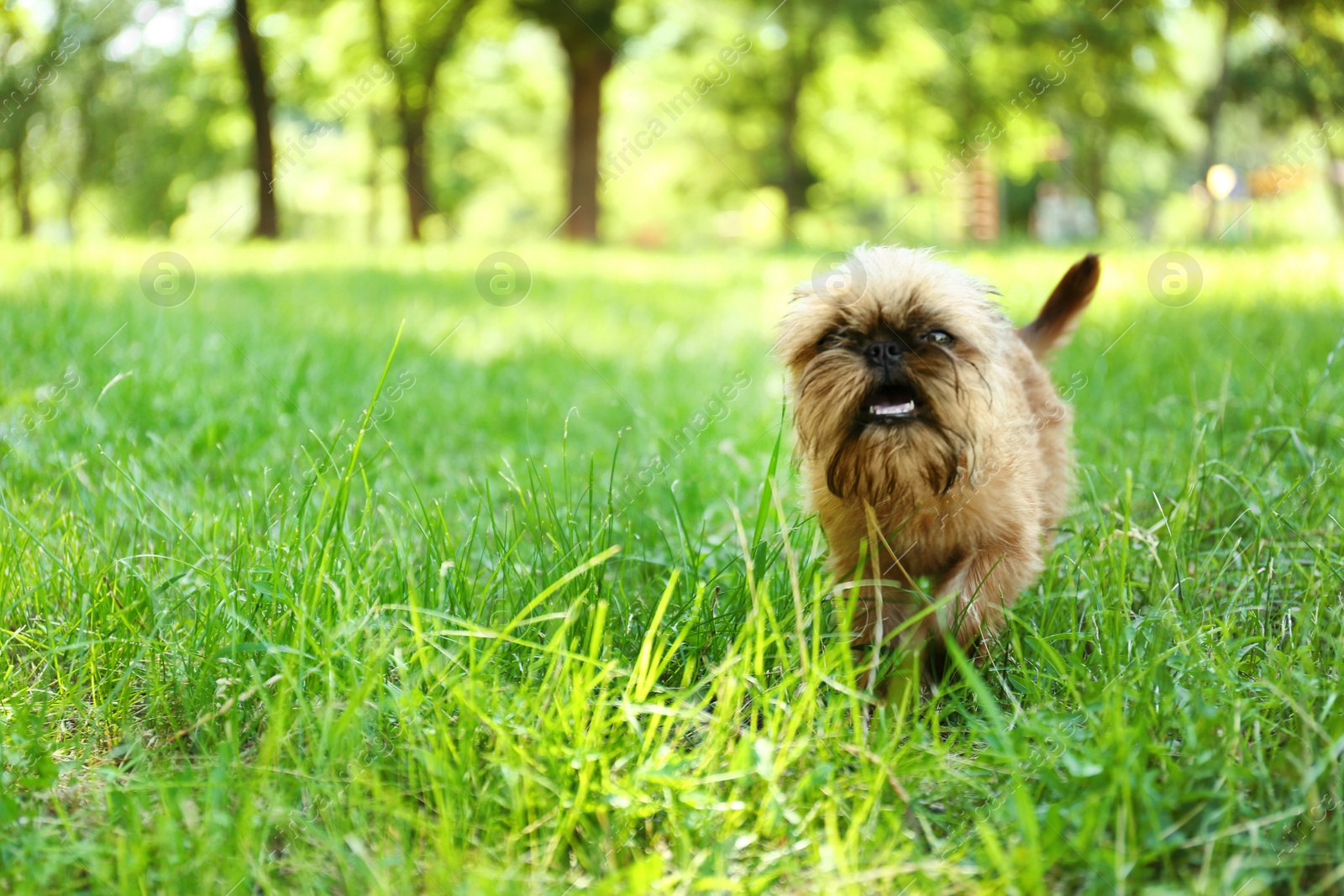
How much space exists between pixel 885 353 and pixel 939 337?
0.59 ft

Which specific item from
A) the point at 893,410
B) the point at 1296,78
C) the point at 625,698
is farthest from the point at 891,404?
the point at 1296,78

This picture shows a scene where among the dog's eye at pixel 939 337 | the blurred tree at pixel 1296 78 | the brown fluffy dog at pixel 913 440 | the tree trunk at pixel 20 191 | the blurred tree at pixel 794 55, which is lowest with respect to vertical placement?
the brown fluffy dog at pixel 913 440

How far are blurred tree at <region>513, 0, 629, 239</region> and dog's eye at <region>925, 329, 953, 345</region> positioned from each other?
53.9 ft

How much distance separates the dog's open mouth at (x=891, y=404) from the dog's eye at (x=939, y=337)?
0.15 metres

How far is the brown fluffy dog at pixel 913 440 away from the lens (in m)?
2.64

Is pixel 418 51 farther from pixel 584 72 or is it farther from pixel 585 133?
pixel 585 133

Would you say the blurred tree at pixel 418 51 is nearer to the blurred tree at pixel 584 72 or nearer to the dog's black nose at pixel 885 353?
the blurred tree at pixel 584 72

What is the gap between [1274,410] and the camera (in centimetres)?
390

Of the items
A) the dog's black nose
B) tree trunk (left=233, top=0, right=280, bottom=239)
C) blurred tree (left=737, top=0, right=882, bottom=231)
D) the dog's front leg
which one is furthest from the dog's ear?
blurred tree (left=737, top=0, right=882, bottom=231)

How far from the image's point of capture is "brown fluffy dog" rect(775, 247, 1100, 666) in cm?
264

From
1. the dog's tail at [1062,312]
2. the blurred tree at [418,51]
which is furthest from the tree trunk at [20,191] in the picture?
the dog's tail at [1062,312]

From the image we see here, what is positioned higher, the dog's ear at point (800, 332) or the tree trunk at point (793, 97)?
the tree trunk at point (793, 97)

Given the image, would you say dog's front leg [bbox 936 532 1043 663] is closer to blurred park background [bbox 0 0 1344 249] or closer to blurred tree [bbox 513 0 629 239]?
blurred park background [bbox 0 0 1344 249]

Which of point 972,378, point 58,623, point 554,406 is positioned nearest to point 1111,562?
point 972,378
